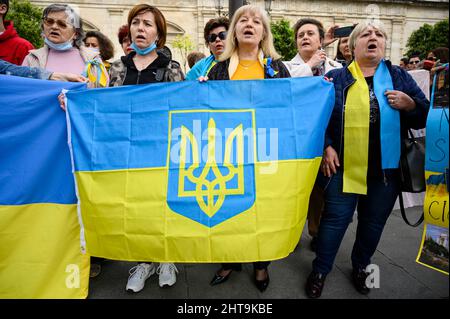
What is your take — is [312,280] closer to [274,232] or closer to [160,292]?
[274,232]

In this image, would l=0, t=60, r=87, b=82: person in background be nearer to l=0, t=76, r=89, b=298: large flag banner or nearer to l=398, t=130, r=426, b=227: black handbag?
l=0, t=76, r=89, b=298: large flag banner

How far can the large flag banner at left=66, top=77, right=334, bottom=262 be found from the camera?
1.88 meters

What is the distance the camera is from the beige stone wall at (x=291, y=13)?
76.3ft

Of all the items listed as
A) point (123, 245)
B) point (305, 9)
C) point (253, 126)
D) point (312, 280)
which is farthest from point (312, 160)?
point (305, 9)

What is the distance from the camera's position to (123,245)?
76.0 inches

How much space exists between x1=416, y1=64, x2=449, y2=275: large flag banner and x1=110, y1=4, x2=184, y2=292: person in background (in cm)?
169

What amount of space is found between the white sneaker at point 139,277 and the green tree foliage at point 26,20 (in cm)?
1807

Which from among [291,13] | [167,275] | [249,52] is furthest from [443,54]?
[291,13]

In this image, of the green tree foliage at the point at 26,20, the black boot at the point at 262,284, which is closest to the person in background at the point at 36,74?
the black boot at the point at 262,284

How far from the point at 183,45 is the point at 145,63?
21796 millimetres

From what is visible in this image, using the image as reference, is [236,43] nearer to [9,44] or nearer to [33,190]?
[33,190]

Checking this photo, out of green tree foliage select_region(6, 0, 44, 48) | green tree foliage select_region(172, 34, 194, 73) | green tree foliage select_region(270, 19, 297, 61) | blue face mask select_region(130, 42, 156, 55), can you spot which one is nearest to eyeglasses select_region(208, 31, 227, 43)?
blue face mask select_region(130, 42, 156, 55)

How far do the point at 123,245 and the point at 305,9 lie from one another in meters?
29.2

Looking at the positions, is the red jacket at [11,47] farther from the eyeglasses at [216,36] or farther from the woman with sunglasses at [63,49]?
the eyeglasses at [216,36]
